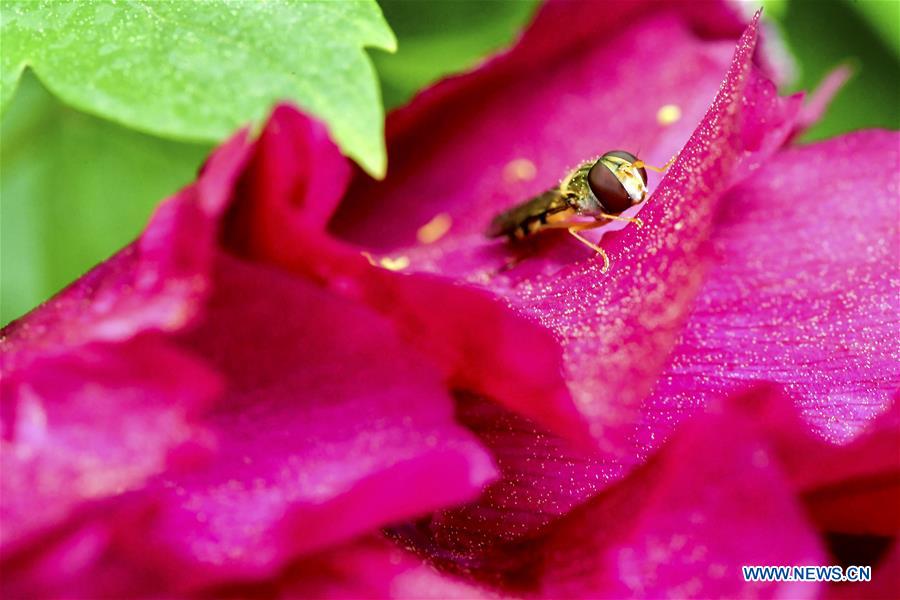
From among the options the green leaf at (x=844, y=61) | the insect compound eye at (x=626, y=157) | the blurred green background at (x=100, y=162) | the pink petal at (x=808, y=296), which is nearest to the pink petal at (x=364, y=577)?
the pink petal at (x=808, y=296)

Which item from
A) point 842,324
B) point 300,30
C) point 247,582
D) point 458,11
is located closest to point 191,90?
point 300,30

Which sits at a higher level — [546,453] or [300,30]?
[300,30]

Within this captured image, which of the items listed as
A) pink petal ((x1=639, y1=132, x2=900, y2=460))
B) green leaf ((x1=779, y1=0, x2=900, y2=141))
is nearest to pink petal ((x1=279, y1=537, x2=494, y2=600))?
pink petal ((x1=639, y1=132, x2=900, y2=460))

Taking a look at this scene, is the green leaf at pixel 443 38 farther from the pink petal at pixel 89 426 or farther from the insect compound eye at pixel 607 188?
the pink petal at pixel 89 426

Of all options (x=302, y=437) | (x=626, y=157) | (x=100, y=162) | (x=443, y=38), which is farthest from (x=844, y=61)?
(x=302, y=437)

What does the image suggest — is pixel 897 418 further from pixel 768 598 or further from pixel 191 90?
pixel 191 90
